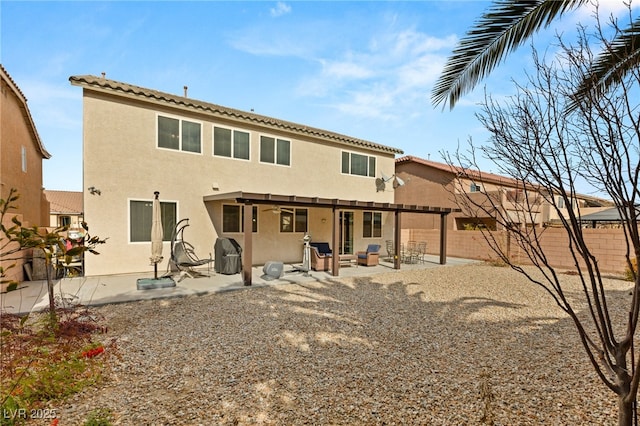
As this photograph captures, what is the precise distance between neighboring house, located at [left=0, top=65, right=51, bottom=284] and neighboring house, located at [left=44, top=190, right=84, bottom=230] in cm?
1205

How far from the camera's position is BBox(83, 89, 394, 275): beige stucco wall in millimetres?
10305

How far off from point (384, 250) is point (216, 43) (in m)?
13.2

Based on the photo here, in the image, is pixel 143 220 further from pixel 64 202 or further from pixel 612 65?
pixel 64 202

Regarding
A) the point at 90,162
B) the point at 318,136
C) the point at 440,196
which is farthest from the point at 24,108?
the point at 440,196

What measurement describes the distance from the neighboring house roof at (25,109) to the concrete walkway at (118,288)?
21.4 feet

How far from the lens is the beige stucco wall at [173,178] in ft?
33.8

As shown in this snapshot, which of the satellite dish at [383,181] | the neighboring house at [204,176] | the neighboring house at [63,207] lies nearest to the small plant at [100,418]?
the neighboring house at [204,176]

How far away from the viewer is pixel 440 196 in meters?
22.0

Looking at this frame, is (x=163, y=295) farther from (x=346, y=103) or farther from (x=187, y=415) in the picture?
(x=346, y=103)

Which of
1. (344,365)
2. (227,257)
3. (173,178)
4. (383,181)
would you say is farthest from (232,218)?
(344,365)

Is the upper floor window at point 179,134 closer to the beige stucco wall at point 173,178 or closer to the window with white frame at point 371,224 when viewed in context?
the beige stucco wall at point 173,178

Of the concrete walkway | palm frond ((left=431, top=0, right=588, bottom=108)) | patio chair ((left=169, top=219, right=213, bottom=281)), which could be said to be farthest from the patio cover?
palm frond ((left=431, top=0, right=588, bottom=108))

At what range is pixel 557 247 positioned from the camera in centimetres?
1425

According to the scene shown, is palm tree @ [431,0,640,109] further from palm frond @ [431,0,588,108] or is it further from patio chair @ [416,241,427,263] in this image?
patio chair @ [416,241,427,263]
